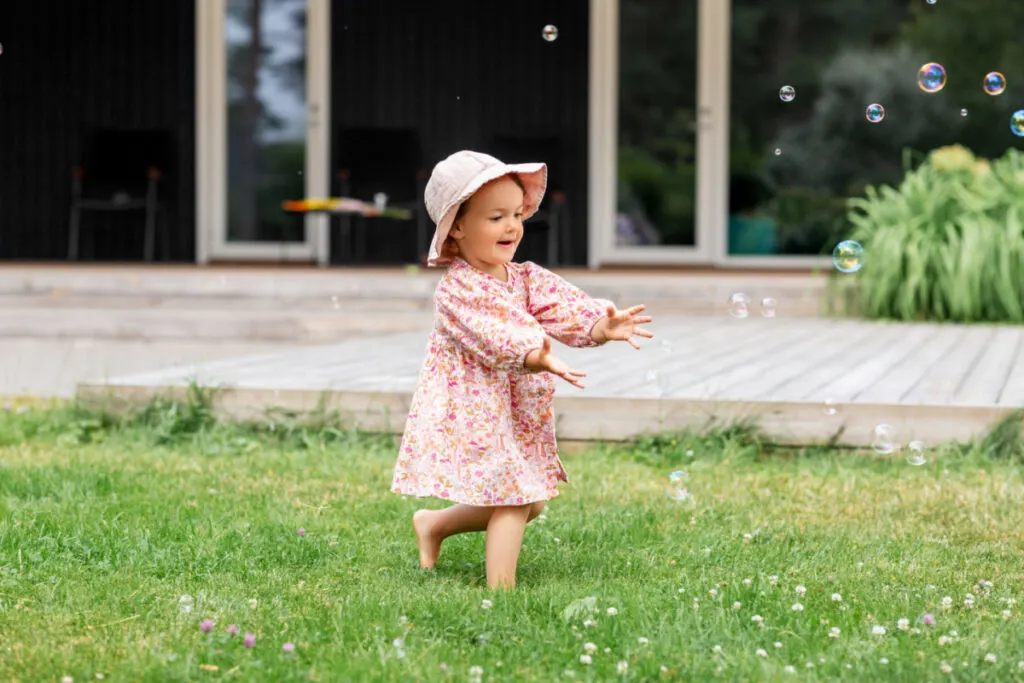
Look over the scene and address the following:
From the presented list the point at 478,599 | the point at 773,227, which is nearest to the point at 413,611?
the point at 478,599

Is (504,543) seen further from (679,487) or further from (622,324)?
(679,487)

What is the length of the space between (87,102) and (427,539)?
9270 mm

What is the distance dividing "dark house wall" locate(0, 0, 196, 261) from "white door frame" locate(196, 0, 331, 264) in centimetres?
18

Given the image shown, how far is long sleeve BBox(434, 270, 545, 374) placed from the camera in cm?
259

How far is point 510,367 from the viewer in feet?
8.57

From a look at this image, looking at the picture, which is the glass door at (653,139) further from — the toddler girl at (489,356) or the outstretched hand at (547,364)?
the outstretched hand at (547,364)

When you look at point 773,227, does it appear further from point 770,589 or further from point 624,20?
point 770,589

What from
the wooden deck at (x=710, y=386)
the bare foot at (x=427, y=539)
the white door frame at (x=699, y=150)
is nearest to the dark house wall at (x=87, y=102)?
the white door frame at (x=699, y=150)

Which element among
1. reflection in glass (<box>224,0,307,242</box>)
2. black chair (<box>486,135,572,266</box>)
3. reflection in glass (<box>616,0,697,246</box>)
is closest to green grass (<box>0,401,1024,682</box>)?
black chair (<box>486,135,572,266</box>)

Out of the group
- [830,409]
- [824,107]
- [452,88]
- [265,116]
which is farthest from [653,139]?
[830,409]

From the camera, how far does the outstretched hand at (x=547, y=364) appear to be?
2494 millimetres

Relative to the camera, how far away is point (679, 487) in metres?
3.42

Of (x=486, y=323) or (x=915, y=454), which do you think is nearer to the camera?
(x=486, y=323)

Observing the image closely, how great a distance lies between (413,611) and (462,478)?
0.31 m
